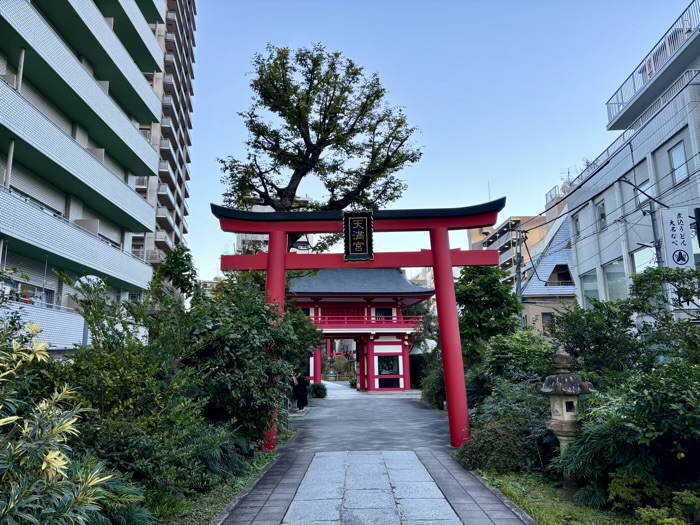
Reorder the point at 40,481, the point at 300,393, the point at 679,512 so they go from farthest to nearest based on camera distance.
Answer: the point at 300,393 < the point at 679,512 < the point at 40,481

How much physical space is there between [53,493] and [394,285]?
85.3ft

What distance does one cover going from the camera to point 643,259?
1512 cm

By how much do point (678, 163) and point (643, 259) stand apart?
3.28 meters

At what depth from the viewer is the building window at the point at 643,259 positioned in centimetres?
1445

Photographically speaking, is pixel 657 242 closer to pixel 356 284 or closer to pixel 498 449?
pixel 498 449

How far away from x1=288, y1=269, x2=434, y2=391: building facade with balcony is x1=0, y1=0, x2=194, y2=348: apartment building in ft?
35.0

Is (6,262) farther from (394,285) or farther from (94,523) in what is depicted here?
(394,285)

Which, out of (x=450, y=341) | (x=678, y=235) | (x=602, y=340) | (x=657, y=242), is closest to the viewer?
(x=602, y=340)

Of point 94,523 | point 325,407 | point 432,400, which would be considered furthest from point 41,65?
point 432,400

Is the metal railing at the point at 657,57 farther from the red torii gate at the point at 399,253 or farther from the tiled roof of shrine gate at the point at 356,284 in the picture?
the tiled roof of shrine gate at the point at 356,284

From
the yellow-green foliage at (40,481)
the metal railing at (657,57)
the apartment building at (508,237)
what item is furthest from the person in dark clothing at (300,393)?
the apartment building at (508,237)

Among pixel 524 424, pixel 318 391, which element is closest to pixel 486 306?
pixel 524 424

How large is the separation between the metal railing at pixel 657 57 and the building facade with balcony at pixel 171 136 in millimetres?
24590

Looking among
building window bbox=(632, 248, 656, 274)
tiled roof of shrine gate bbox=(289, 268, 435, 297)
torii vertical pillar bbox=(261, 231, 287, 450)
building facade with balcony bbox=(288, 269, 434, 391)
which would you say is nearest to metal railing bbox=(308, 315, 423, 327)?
building facade with balcony bbox=(288, 269, 434, 391)
